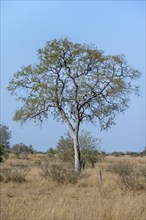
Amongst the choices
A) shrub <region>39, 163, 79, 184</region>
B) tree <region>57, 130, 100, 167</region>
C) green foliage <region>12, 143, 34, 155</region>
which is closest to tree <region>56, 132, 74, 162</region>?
tree <region>57, 130, 100, 167</region>

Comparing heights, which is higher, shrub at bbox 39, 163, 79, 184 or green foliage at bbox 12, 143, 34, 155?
green foliage at bbox 12, 143, 34, 155

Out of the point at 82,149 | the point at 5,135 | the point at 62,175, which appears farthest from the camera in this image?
the point at 5,135

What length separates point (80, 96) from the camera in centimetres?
2728

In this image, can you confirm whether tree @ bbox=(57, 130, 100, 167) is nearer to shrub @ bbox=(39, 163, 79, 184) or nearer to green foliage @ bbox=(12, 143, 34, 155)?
shrub @ bbox=(39, 163, 79, 184)

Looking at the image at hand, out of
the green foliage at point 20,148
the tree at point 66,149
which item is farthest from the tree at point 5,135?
the tree at point 66,149

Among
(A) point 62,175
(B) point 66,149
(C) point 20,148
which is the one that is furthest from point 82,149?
(C) point 20,148

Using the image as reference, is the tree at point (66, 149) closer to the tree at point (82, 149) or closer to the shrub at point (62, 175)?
the tree at point (82, 149)

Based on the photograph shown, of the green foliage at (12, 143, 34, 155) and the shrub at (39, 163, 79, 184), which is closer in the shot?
the shrub at (39, 163, 79, 184)

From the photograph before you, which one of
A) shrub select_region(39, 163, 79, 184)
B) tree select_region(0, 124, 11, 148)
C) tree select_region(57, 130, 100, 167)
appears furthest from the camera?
tree select_region(0, 124, 11, 148)

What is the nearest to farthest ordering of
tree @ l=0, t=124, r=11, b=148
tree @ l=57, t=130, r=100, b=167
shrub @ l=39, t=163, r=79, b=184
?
shrub @ l=39, t=163, r=79, b=184 < tree @ l=57, t=130, r=100, b=167 < tree @ l=0, t=124, r=11, b=148

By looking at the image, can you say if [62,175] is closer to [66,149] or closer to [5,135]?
[66,149]

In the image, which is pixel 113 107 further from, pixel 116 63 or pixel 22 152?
pixel 22 152

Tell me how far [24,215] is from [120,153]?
9035cm

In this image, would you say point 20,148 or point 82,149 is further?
point 20,148
